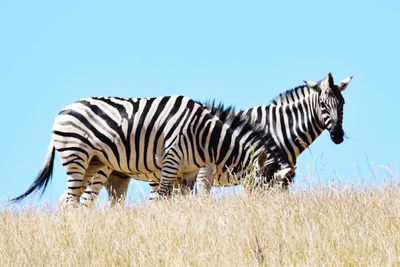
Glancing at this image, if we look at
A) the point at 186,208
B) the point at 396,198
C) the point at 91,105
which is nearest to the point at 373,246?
the point at 396,198

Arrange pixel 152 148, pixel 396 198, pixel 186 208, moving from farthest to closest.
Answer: pixel 152 148 → pixel 186 208 → pixel 396 198

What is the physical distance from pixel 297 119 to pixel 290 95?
474 mm

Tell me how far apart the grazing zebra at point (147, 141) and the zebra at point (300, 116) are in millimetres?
1156

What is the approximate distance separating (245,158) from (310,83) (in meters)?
2.58

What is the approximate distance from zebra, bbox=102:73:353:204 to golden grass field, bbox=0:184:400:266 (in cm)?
543

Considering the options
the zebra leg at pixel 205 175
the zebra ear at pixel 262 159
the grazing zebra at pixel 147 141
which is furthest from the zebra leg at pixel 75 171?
the zebra ear at pixel 262 159

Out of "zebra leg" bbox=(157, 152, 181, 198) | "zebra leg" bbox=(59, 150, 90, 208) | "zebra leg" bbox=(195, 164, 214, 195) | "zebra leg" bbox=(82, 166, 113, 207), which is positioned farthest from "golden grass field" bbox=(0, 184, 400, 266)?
"zebra leg" bbox=(82, 166, 113, 207)

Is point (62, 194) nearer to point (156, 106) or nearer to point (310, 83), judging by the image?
point (156, 106)

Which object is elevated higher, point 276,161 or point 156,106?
point 156,106

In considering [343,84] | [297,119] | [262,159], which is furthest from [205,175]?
[343,84]

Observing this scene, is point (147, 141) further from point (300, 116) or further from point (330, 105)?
point (330, 105)

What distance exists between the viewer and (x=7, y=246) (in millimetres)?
7520

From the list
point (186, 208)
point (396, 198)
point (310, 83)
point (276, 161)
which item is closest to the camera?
point (396, 198)

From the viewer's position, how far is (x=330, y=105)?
1464 cm
